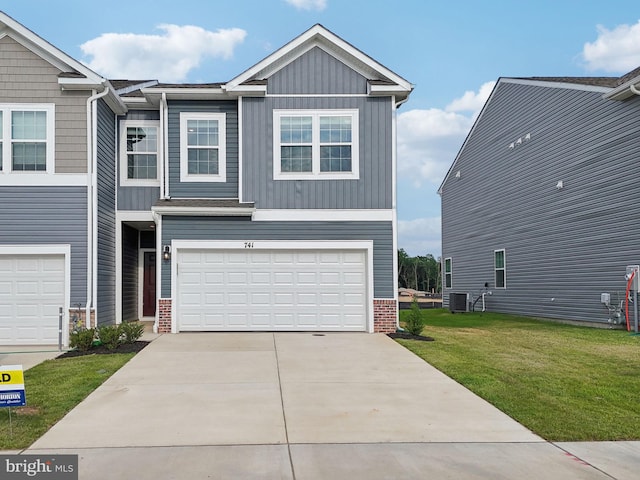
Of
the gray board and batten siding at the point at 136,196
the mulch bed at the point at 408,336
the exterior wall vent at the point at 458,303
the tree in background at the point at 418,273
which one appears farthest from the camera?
the tree in background at the point at 418,273

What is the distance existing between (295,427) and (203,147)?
397 inches

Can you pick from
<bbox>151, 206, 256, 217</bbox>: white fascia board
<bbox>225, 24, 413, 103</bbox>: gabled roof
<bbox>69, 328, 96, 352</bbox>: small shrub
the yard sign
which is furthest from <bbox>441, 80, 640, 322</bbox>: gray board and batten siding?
the yard sign

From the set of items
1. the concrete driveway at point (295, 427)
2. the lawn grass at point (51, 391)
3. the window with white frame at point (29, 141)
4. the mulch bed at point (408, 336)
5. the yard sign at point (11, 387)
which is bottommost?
the concrete driveway at point (295, 427)

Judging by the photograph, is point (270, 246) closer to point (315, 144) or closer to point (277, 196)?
point (277, 196)

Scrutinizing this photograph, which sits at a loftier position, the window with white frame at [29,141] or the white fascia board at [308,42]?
the white fascia board at [308,42]

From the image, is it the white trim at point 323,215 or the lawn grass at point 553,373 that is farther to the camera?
the white trim at point 323,215

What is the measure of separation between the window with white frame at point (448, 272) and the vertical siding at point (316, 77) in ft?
50.9

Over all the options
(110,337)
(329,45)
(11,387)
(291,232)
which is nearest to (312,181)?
(291,232)

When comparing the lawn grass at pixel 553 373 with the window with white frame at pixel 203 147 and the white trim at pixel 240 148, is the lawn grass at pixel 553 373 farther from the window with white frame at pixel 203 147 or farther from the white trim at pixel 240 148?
the window with white frame at pixel 203 147

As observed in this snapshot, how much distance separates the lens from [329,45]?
589 inches

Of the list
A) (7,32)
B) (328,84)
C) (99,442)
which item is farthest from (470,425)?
(7,32)

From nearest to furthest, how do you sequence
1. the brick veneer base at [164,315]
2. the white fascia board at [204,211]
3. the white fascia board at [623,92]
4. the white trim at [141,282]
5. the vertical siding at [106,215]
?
the vertical siding at [106,215], the white fascia board at [204,211], the brick veneer base at [164,315], the white fascia board at [623,92], the white trim at [141,282]

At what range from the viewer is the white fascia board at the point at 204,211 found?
14352mm

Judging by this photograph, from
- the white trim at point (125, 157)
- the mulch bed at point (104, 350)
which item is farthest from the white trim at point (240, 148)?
the mulch bed at point (104, 350)
